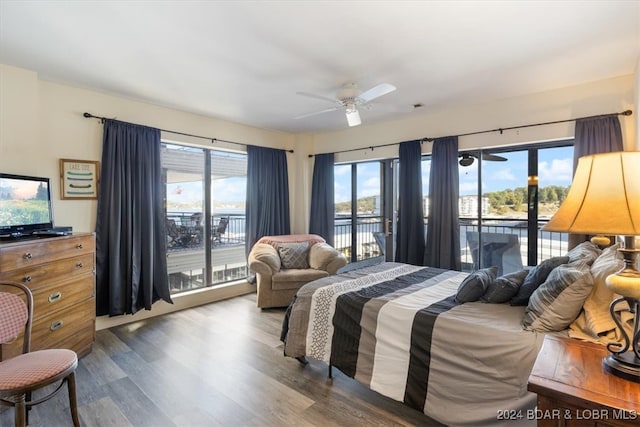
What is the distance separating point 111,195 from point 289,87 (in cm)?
229

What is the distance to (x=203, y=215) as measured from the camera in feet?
15.4

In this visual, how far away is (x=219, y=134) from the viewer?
15.2 ft

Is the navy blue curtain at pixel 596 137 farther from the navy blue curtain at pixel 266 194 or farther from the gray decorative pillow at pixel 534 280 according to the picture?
the navy blue curtain at pixel 266 194

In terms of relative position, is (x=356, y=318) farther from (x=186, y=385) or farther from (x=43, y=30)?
(x=43, y=30)

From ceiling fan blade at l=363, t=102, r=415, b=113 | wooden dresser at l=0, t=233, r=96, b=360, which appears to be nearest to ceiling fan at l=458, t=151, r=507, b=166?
ceiling fan blade at l=363, t=102, r=415, b=113

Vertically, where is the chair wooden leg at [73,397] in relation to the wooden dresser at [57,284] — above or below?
below

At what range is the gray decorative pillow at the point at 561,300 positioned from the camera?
1.66 metres

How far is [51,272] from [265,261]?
2.18 m

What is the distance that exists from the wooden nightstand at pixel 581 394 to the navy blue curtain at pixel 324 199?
4168 millimetres

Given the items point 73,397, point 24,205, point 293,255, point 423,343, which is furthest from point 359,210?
point 73,397

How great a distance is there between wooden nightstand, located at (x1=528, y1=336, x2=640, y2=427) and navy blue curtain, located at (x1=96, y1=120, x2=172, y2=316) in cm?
385

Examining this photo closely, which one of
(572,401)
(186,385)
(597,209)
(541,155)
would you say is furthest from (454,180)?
(186,385)

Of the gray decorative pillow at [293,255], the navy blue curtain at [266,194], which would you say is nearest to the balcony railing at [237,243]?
the navy blue curtain at [266,194]

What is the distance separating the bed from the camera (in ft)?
5.58
